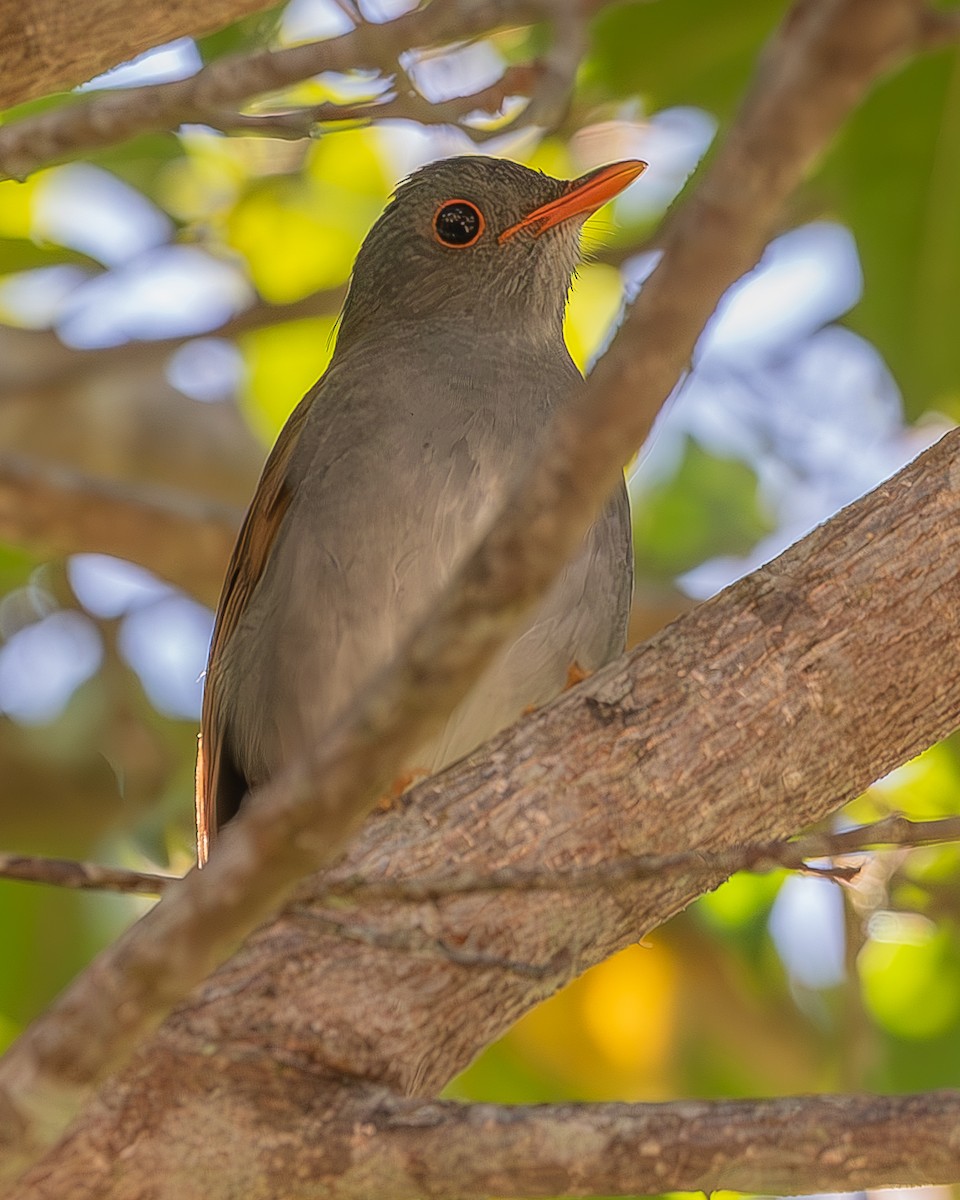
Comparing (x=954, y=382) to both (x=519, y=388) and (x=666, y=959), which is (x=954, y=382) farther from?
(x=666, y=959)

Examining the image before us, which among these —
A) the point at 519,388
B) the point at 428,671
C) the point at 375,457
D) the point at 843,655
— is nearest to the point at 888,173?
the point at 519,388

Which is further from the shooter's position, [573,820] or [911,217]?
[911,217]

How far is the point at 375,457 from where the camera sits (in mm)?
4527

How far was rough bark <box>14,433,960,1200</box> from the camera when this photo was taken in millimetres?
3184

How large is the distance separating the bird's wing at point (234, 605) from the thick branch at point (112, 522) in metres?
1.89

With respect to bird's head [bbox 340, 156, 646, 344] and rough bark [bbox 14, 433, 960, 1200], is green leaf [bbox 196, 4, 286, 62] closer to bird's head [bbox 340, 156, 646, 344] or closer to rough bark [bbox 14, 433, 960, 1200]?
bird's head [bbox 340, 156, 646, 344]

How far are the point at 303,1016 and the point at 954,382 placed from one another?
378 centimetres

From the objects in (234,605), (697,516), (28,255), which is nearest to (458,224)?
(234,605)

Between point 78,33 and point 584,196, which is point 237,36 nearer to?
point 584,196

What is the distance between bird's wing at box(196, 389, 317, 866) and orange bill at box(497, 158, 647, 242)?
1131mm

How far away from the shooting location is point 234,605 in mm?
4887

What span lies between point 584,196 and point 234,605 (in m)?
1.76

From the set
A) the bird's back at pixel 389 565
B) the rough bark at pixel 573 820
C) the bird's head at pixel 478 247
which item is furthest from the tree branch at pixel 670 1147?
the bird's head at pixel 478 247

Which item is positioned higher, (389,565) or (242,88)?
(242,88)
